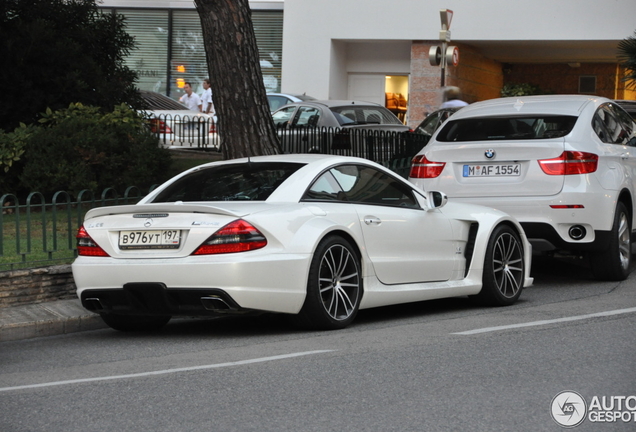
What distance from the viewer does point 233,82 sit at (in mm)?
12141

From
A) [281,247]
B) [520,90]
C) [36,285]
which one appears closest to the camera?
[281,247]

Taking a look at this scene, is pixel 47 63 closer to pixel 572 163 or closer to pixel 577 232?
pixel 572 163

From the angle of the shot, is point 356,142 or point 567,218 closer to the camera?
point 567,218

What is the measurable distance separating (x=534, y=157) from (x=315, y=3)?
2236 cm

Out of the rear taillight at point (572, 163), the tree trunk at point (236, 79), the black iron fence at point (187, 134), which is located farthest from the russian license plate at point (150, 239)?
the black iron fence at point (187, 134)

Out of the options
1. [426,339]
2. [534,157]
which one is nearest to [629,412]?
[426,339]

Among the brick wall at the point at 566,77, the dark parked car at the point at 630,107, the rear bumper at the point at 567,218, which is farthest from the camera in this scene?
the brick wall at the point at 566,77

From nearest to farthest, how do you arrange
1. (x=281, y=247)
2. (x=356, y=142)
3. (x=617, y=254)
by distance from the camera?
(x=281, y=247)
(x=617, y=254)
(x=356, y=142)

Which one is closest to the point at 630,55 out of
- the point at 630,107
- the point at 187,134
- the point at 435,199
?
the point at 630,107

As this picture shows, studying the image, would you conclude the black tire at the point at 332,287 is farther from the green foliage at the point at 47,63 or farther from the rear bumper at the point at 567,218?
the green foliage at the point at 47,63

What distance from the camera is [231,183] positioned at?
8.00 metres

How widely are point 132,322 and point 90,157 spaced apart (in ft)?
16.8

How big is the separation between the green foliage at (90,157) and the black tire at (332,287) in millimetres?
5659

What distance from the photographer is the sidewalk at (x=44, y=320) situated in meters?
8.08
